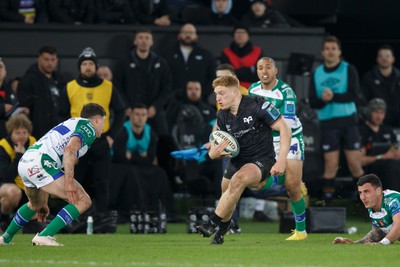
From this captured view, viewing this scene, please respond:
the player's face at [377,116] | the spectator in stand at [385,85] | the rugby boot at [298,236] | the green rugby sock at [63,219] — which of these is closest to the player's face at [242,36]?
the player's face at [377,116]

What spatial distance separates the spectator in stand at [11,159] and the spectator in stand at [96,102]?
815mm

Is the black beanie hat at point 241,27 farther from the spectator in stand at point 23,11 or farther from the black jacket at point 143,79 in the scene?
the spectator in stand at point 23,11

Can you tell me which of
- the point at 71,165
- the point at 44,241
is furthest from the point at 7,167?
the point at 71,165

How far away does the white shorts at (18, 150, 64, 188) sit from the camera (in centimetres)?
1378

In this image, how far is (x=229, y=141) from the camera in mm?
13805

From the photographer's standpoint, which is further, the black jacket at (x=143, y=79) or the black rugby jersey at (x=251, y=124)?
the black jacket at (x=143, y=79)

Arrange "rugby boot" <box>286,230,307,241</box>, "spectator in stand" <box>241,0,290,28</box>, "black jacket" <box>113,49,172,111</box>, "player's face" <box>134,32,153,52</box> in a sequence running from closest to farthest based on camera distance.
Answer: "rugby boot" <box>286,230,307,241</box> → "player's face" <box>134,32,153,52</box> → "black jacket" <box>113,49,172,111</box> → "spectator in stand" <box>241,0,290,28</box>

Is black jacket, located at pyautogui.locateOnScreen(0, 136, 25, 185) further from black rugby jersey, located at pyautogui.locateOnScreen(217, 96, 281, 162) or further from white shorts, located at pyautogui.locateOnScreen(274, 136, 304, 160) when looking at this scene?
black rugby jersey, located at pyautogui.locateOnScreen(217, 96, 281, 162)

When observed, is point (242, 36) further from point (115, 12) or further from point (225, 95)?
point (225, 95)

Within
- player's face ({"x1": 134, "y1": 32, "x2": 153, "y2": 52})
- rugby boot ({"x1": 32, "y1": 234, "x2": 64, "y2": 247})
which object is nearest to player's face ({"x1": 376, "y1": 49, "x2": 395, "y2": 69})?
player's face ({"x1": 134, "y1": 32, "x2": 153, "y2": 52})

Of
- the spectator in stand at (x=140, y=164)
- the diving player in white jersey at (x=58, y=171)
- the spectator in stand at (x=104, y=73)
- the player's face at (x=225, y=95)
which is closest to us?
the diving player in white jersey at (x=58, y=171)

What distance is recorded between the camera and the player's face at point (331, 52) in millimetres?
19922

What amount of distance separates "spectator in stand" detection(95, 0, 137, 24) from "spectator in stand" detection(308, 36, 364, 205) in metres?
3.60

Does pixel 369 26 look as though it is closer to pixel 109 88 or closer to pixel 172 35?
pixel 172 35
